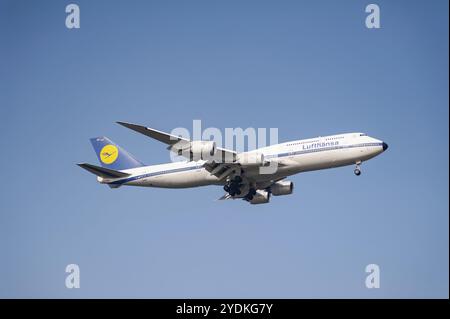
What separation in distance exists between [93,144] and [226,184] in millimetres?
12872

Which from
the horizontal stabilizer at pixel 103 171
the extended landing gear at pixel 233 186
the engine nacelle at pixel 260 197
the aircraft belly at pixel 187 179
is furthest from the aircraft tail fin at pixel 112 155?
the engine nacelle at pixel 260 197

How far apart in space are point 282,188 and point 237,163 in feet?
24.5

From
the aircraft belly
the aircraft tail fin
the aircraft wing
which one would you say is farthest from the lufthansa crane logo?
the aircraft wing

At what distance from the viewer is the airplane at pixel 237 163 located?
168 ft

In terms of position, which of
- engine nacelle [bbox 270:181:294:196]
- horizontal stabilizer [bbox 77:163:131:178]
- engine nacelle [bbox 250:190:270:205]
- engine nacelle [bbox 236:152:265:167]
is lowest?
engine nacelle [bbox 250:190:270:205]

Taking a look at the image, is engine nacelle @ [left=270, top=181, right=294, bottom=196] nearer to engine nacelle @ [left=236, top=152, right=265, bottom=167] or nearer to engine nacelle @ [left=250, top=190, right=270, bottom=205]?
engine nacelle @ [left=250, top=190, right=270, bottom=205]

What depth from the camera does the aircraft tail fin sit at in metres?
59.1

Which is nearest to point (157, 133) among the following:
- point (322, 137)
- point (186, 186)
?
point (186, 186)

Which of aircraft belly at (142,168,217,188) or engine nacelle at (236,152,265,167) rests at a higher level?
engine nacelle at (236,152,265,167)

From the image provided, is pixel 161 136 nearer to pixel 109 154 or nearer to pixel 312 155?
pixel 312 155

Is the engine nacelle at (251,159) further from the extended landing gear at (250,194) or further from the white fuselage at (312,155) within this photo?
the extended landing gear at (250,194)

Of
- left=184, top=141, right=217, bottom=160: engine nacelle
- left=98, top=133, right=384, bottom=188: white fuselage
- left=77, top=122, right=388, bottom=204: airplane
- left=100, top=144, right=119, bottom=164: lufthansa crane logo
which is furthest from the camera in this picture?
left=100, top=144, right=119, bottom=164: lufthansa crane logo

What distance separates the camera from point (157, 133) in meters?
49.3
